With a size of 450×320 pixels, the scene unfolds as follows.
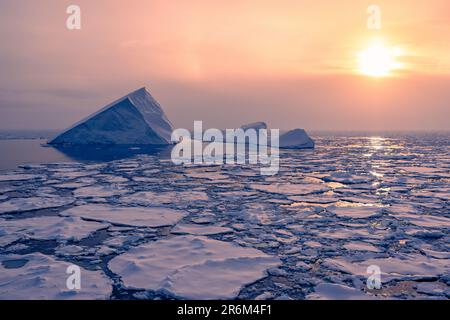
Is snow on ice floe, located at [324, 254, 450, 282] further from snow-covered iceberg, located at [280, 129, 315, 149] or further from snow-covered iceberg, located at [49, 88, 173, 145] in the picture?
snow-covered iceberg, located at [49, 88, 173, 145]

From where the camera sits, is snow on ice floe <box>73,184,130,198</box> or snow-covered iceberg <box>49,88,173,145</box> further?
snow-covered iceberg <box>49,88,173,145</box>

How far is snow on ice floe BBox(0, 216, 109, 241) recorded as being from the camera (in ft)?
13.8

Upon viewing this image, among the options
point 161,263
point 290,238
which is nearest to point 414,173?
point 290,238

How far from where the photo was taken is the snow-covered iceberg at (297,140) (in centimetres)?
2386

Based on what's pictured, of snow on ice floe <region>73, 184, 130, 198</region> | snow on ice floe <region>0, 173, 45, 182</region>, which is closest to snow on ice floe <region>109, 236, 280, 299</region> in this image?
snow on ice floe <region>73, 184, 130, 198</region>

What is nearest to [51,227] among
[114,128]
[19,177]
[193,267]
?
[193,267]

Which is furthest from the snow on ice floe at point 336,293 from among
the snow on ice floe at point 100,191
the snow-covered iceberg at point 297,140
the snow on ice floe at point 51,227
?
the snow-covered iceberg at point 297,140

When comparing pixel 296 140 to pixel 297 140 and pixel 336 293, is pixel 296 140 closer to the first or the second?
pixel 297 140

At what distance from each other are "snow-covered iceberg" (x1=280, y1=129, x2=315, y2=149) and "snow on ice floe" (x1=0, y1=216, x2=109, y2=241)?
20.5m

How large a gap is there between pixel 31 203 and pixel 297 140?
2047 centimetres

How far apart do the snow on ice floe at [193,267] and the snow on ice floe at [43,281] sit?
0.25m

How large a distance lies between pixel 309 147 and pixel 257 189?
57.2ft
